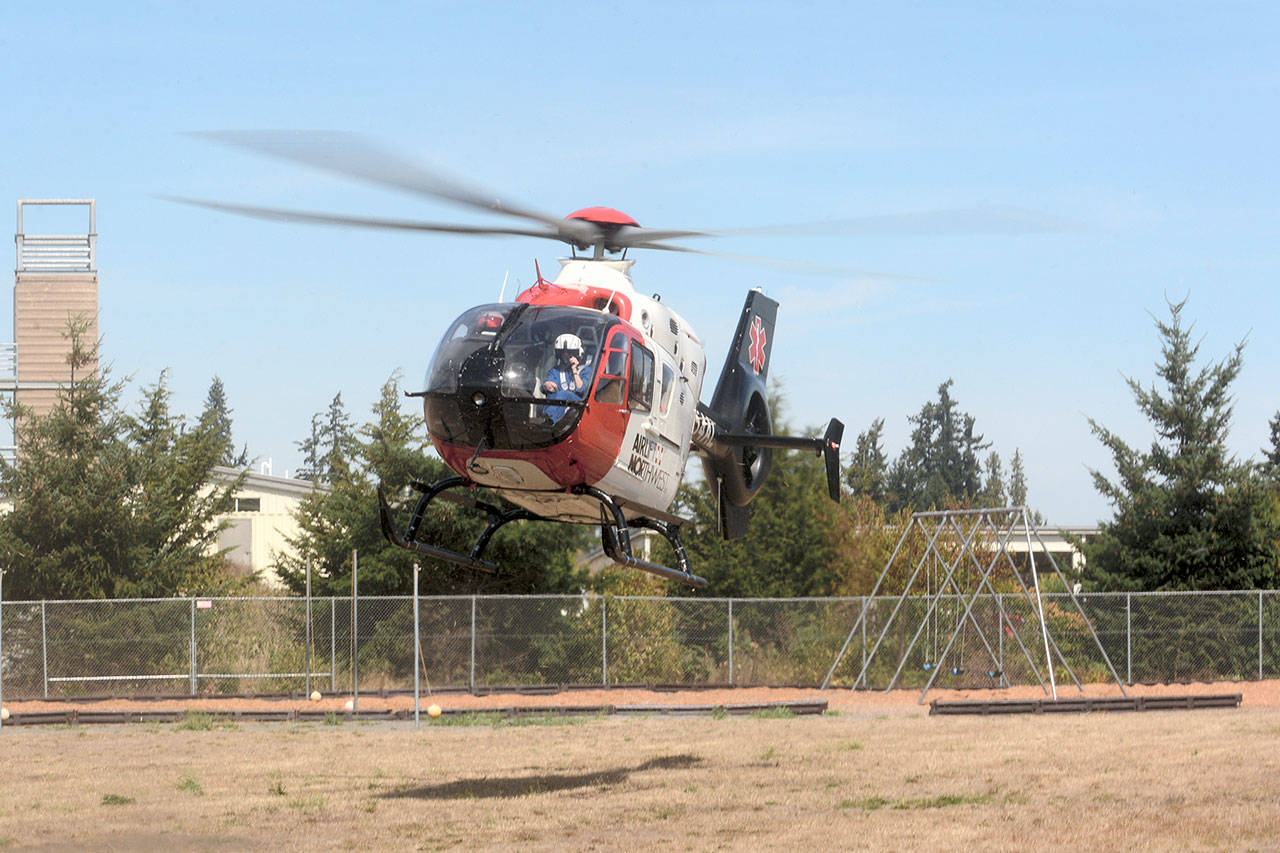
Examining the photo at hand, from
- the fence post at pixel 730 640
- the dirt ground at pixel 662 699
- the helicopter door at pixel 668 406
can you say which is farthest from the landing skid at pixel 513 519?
the fence post at pixel 730 640

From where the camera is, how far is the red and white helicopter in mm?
13844

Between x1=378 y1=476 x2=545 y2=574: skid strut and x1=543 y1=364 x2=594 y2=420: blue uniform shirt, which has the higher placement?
x1=543 y1=364 x2=594 y2=420: blue uniform shirt

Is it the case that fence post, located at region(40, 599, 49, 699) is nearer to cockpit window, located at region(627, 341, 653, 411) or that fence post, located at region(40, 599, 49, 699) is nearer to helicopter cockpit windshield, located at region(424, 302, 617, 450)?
helicopter cockpit windshield, located at region(424, 302, 617, 450)

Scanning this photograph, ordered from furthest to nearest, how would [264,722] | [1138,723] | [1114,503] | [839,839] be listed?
[1114,503] → [264,722] → [1138,723] → [839,839]

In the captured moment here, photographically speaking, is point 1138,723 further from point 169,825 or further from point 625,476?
point 169,825

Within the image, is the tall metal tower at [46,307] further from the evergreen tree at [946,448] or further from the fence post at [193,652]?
the evergreen tree at [946,448]

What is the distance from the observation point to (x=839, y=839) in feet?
44.3

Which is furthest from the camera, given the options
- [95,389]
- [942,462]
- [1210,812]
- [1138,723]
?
[942,462]

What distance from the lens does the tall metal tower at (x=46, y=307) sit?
52.7 metres

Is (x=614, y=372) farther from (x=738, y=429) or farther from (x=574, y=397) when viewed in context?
(x=738, y=429)

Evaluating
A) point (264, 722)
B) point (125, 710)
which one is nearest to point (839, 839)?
point (264, 722)

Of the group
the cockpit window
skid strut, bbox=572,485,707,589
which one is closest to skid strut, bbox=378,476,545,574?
skid strut, bbox=572,485,707,589

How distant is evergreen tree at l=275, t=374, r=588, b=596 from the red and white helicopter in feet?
54.9

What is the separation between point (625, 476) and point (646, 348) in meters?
1.31
